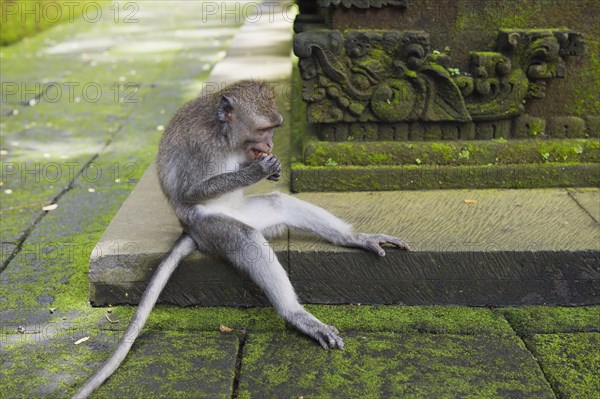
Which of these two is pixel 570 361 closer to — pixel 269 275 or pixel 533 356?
pixel 533 356

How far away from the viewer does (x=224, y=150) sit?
3.84 metres

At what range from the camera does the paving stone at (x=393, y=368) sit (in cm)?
332

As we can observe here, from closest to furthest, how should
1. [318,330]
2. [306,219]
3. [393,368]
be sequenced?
1. [393,368]
2. [318,330]
3. [306,219]

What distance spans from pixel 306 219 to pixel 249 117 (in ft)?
2.21

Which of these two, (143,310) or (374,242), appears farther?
(374,242)

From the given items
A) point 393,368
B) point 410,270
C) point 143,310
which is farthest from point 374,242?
point 143,310

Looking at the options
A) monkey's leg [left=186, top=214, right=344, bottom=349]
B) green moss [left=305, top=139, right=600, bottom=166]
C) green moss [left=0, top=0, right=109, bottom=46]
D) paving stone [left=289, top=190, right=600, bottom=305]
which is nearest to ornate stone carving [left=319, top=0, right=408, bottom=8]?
green moss [left=305, top=139, right=600, bottom=166]

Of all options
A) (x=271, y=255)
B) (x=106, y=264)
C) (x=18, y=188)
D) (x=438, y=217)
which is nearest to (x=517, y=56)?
(x=438, y=217)

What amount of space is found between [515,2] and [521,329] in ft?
6.80

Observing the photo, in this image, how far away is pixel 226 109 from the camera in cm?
379

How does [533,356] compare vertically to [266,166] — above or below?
below

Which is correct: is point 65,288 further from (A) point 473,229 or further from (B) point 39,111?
(B) point 39,111

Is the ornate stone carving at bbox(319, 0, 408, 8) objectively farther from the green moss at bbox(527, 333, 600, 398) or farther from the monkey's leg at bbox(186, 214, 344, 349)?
the green moss at bbox(527, 333, 600, 398)

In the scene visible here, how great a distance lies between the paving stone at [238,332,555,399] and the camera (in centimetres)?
332
